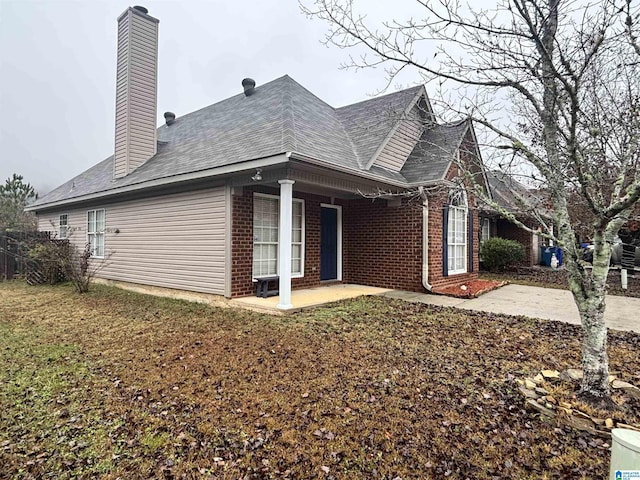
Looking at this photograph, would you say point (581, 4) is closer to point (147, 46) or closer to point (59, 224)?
point (147, 46)

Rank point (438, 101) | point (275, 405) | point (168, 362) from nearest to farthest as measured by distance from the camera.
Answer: point (275, 405)
point (438, 101)
point (168, 362)

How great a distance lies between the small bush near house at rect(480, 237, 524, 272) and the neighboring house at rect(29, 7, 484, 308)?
341cm

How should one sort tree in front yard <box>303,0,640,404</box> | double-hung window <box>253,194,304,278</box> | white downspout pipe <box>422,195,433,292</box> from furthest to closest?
white downspout pipe <box>422,195,433,292</box> → double-hung window <box>253,194,304,278</box> → tree in front yard <box>303,0,640,404</box>

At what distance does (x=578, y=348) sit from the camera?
16.3ft

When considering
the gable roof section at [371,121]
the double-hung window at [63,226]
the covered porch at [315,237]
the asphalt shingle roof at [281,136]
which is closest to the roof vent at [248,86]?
the asphalt shingle roof at [281,136]

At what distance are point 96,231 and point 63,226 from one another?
2970 millimetres

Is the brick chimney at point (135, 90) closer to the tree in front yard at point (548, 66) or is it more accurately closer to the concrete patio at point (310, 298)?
the concrete patio at point (310, 298)

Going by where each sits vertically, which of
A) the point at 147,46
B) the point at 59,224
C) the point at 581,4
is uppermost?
the point at 147,46

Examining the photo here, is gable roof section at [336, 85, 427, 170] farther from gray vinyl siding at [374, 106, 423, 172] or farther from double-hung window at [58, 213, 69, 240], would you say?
double-hung window at [58, 213, 69, 240]

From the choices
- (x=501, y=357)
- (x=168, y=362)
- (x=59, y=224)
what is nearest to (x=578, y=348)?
(x=501, y=357)

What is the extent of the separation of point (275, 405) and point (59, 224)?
14.5 m

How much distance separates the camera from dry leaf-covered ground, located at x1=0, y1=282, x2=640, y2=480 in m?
2.56

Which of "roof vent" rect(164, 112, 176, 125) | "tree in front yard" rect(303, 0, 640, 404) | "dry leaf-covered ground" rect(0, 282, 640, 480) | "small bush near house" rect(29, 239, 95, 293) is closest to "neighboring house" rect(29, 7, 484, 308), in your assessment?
"small bush near house" rect(29, 239, 95, 293)

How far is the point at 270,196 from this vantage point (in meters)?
8.70
